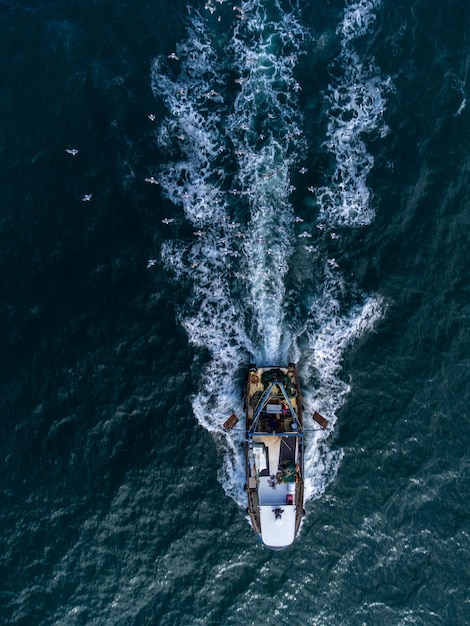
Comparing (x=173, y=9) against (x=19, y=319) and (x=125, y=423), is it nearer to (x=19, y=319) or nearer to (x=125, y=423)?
(x=19, y=319)

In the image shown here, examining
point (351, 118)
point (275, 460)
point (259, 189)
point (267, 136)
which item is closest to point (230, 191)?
point (259, 189)

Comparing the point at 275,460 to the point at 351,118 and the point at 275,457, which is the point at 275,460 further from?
the point at 351,118

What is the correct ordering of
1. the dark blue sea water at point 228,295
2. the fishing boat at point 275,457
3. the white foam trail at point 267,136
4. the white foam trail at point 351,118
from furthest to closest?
the white foam trail at point 351,118 < the white foam trail at point 267,136 < the dark blue sea water at point 228,295 < the fishing boat at point 275,457

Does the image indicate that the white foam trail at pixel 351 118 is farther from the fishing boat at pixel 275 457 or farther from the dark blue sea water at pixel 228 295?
the fishing boat at pixel 275 457

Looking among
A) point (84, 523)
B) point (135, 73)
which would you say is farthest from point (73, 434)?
point (135, 73)

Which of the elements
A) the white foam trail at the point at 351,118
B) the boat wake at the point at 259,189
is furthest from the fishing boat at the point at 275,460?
the white foam trail at the point at 351,118
